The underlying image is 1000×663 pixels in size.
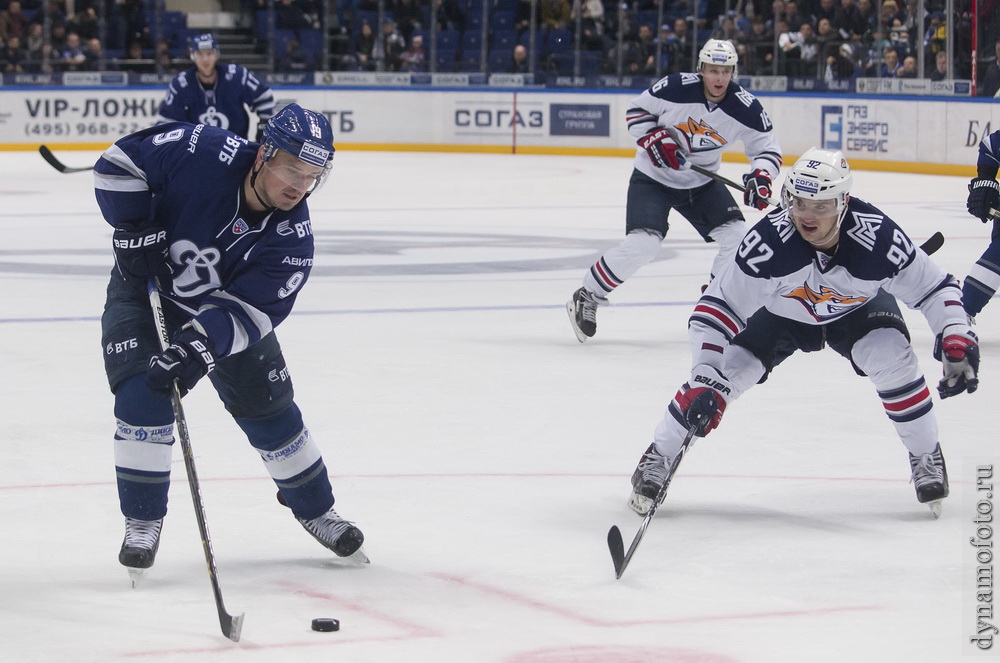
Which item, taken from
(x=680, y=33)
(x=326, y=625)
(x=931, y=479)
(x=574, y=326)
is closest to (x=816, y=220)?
(x=931, y=479)

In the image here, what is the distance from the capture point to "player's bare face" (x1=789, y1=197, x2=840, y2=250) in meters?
3.42

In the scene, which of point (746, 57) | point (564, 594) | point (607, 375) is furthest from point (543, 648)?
point (746, 57)

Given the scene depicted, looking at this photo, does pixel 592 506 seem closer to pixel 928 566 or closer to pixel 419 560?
pixel 419 560

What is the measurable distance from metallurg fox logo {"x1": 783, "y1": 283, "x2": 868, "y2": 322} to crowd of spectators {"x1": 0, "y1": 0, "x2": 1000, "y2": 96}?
1150 cm

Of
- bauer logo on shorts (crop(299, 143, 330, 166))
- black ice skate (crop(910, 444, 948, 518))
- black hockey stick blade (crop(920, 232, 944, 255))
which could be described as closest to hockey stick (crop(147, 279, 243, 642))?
bauer logo on shorts (crop(299, 143, 330, 166))

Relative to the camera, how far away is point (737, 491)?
3.90 m

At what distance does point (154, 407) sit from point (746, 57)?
44.2 ft

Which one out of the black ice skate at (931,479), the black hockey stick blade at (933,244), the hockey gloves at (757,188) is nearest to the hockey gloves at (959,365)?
the black ice skate at (931,479)

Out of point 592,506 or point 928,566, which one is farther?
point 592,506

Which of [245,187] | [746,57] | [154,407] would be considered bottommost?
[154,407]

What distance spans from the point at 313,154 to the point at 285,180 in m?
0.09

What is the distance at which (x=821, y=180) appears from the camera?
3389mm

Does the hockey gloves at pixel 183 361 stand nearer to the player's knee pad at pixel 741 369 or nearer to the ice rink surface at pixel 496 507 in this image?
the ice rink surface at pixel 496 507

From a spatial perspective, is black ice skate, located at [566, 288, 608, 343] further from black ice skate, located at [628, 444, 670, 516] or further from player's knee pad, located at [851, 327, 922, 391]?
player's knee pad, located at [851, 327, 922, 391]
